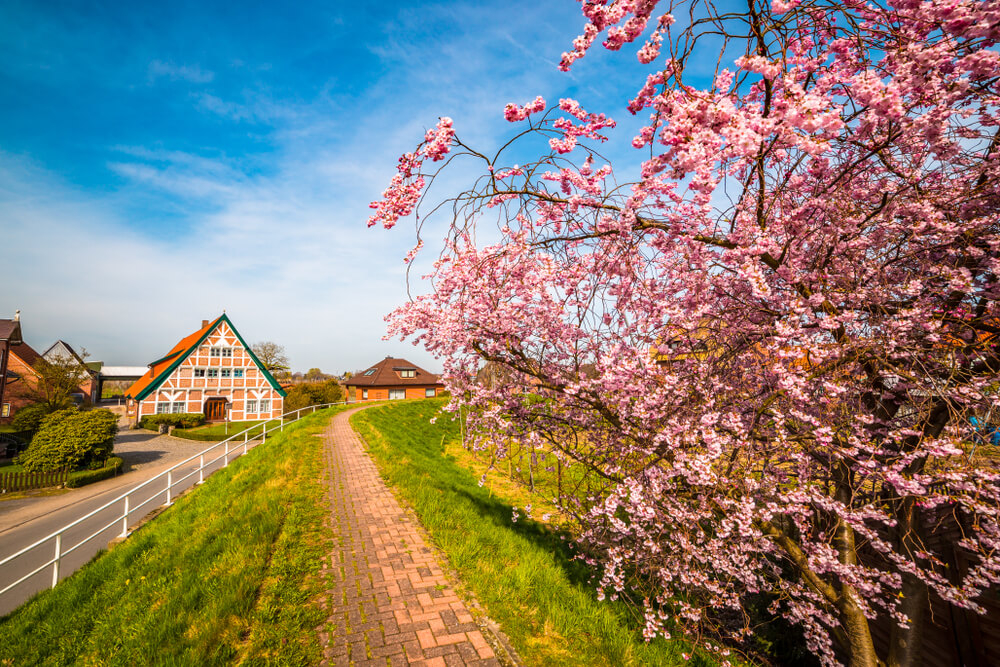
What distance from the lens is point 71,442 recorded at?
1953cm

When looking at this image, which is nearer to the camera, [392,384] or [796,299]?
[796,299]

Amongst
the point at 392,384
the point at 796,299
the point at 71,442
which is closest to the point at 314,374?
the point at 392,384

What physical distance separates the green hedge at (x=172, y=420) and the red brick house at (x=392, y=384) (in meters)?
18.9

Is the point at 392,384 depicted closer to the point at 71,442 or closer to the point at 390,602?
the point at 71,442

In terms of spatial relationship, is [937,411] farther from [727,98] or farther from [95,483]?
[95,483]

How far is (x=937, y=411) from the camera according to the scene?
4.02 metres

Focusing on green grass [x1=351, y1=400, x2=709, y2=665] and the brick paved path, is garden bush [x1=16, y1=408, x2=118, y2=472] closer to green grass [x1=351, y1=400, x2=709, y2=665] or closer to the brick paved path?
green grass [x1=351, y1=400, x2=709, y2=665]

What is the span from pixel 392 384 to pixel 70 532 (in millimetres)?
37169

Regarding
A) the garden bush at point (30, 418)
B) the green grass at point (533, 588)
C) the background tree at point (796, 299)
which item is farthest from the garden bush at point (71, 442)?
the background tree at point (796, 299)

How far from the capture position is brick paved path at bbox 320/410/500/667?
3883 mm

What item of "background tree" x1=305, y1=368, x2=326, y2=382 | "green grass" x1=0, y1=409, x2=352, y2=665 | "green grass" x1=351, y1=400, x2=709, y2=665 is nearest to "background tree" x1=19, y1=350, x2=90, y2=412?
"green grass" x1=0, y1=409, x2=352, y2=665

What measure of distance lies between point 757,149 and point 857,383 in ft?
9.24

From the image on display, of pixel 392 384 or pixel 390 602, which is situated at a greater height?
pixel 392 384

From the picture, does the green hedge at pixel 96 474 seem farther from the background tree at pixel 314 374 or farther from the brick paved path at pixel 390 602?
the background tree at pixel 314 374
